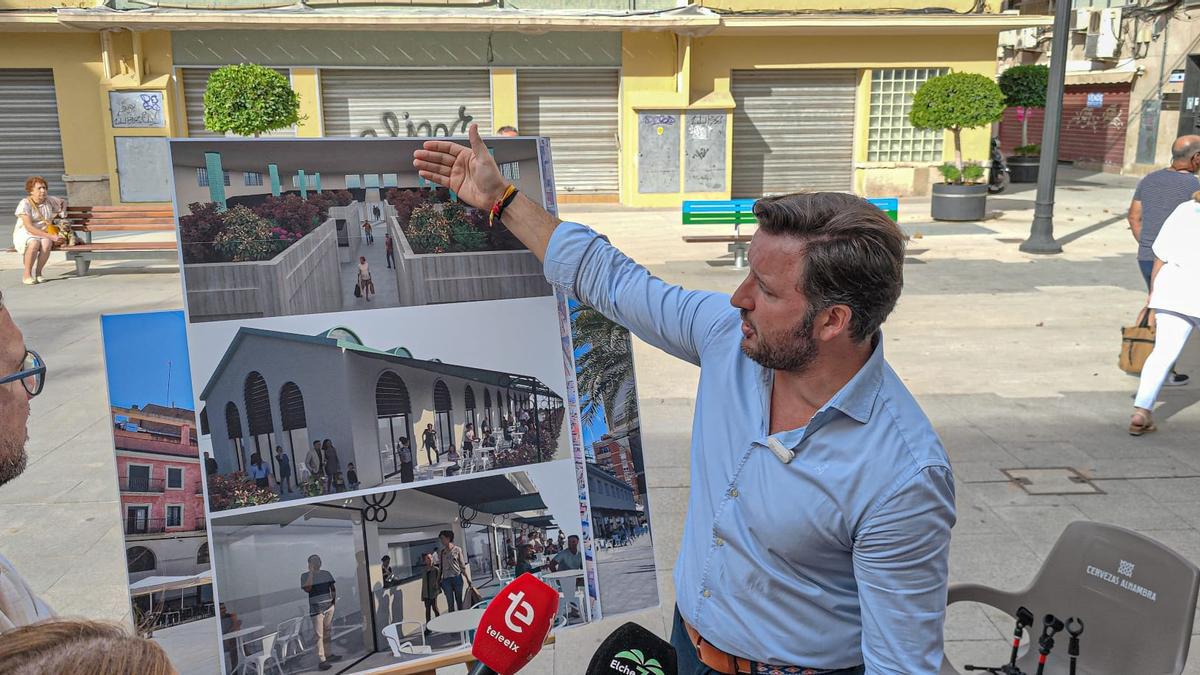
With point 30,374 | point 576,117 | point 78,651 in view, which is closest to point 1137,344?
point 30,374

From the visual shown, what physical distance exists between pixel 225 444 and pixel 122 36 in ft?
64.6

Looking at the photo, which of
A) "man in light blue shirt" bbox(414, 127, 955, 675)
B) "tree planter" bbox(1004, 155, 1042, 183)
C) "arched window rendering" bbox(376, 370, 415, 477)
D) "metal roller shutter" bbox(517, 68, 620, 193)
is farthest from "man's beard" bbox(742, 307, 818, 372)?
"tree planter" bbox(1004, 155, 1042, 183)

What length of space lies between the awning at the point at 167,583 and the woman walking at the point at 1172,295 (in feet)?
19.5

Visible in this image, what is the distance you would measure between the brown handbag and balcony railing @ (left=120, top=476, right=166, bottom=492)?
23.6 feet

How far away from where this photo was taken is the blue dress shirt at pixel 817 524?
1766 mm

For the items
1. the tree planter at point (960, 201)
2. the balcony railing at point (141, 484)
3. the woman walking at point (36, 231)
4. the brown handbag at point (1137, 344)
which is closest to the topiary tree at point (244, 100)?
the woman walking at point (36, 231)

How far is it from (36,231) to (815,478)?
12.7m

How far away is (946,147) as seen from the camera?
2122 cm

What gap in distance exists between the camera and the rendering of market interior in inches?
92.0

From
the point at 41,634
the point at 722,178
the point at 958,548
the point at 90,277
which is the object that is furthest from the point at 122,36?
the point at 41,634

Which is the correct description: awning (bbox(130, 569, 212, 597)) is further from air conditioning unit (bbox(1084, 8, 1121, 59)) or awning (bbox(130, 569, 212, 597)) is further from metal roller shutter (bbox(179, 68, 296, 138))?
air conditioning unit (bbox(1084, 8, 1121, 59))

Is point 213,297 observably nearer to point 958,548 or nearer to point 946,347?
point 958,548

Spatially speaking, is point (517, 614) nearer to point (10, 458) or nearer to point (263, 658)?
point (263, 658)

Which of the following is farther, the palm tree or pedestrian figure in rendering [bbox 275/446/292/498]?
the palm tree
